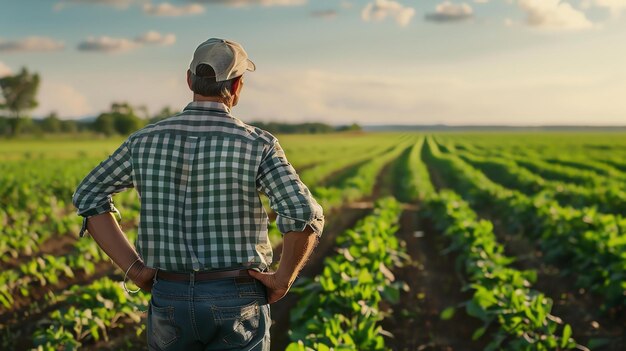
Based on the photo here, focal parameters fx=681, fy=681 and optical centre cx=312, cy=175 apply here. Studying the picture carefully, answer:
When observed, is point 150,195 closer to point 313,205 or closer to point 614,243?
point 313,205

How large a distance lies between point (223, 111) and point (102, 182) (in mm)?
568

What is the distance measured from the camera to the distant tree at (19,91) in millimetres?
94938

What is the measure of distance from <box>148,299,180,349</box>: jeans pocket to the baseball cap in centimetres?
93

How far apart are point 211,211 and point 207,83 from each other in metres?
0.52

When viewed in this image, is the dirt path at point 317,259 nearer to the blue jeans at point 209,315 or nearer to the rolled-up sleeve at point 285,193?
the blue jeans at point 209,315

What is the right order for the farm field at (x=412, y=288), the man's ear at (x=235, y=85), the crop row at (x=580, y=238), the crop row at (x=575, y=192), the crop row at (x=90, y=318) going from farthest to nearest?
1. the crop row at (x=575, y=192)
2. the crop row at (x=580, y=238)
3. the farm field at (x=412, y=288)
4. the crop row at (x=90, y=318)
5. the man's ear at (x=235, y=85)

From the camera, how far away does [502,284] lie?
279 inches

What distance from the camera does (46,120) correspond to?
9494 centimetres

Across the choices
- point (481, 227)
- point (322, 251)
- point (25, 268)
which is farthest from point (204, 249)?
point (322, 251)

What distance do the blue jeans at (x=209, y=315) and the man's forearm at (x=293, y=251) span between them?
0.37 feet

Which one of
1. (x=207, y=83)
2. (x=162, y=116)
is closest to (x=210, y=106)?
(x=207, y=83)

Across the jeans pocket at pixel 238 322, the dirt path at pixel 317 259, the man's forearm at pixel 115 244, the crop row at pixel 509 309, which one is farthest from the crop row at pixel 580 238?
the man's forearm at pixel 115 244

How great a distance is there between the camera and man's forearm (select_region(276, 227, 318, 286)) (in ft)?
8.75

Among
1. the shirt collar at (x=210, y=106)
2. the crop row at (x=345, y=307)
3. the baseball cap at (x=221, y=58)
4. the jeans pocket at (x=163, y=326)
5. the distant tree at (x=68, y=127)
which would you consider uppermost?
the baseball cap at (x=221, y=58)
